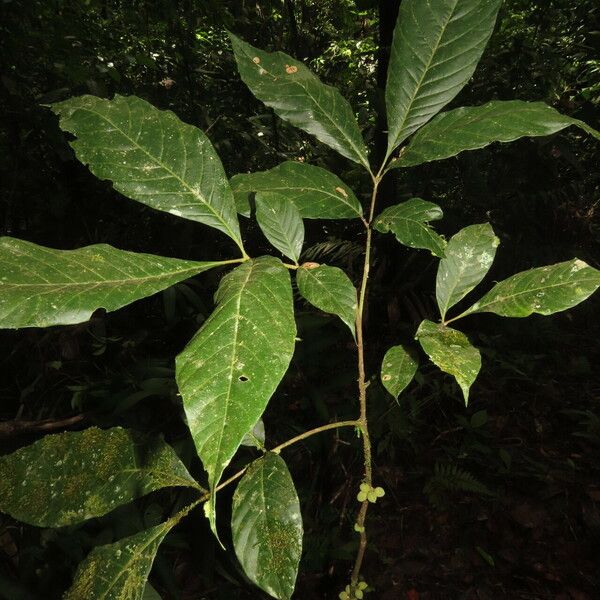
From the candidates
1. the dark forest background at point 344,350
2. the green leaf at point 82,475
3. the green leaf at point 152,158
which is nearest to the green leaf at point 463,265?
the green leaf at point 152,158

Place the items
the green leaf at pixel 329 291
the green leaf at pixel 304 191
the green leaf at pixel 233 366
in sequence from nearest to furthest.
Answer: the green leaf at pixel 233 366 < the green leaf at pixel 329 291 < the green leaf at pixel 304 191

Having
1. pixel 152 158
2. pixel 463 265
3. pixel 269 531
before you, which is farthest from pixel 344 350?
pixel 152 158

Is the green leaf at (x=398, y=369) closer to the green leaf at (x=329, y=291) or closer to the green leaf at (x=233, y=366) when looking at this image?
the green leaf at (x=329, y=291)

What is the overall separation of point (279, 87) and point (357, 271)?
245cm

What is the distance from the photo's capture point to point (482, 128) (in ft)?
1.77

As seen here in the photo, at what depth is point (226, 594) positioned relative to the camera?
160 cm

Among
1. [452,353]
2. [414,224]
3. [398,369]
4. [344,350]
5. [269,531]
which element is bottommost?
[344,350]

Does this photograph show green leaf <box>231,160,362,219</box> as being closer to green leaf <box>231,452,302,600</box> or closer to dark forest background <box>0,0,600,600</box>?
green leaf <box>231,452,302,600</box>

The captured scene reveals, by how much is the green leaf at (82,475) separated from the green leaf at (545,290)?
52 cm

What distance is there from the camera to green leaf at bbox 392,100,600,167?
0.52 m

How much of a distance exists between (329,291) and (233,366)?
187 millimetres

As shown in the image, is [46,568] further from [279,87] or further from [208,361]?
[279,87]

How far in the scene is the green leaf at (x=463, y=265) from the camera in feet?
2.21

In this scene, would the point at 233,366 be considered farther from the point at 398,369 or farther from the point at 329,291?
the point at 398,369
